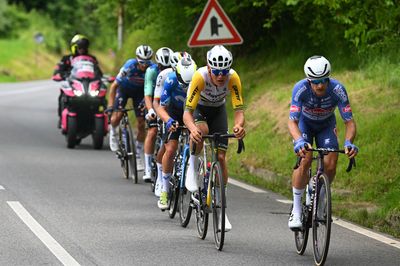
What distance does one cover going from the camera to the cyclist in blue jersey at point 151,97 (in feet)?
45.5

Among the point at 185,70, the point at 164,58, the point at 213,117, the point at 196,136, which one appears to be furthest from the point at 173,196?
the point at 164,58

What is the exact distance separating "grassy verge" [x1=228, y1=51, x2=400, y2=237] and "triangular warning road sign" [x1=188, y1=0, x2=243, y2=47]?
5.49 feet

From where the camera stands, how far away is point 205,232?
35.7ft

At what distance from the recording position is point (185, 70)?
11906 mm

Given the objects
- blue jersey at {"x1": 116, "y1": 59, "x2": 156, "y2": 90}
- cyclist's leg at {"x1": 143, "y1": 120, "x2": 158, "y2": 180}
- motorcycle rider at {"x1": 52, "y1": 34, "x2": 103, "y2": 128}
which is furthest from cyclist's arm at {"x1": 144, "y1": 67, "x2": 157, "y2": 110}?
motorcycle rider at {"x1": 52, "y1": 34, "x2": 103, "y2": 128}

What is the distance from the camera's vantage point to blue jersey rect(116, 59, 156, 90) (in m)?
16.3

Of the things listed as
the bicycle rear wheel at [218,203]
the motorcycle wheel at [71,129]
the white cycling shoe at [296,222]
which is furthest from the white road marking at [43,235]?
the motorcycle wheel at [71,129]

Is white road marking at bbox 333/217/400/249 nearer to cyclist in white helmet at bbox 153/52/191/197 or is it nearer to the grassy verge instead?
the grassy verge

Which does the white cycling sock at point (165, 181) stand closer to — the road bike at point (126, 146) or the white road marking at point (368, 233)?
the white road marking at point (368, 233)

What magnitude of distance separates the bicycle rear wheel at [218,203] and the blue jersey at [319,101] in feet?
2.95

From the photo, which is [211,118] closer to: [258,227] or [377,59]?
[258,227]

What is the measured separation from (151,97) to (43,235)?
13.0 feet

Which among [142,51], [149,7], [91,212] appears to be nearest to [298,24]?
[149,7]

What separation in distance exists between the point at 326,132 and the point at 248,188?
5064mm
